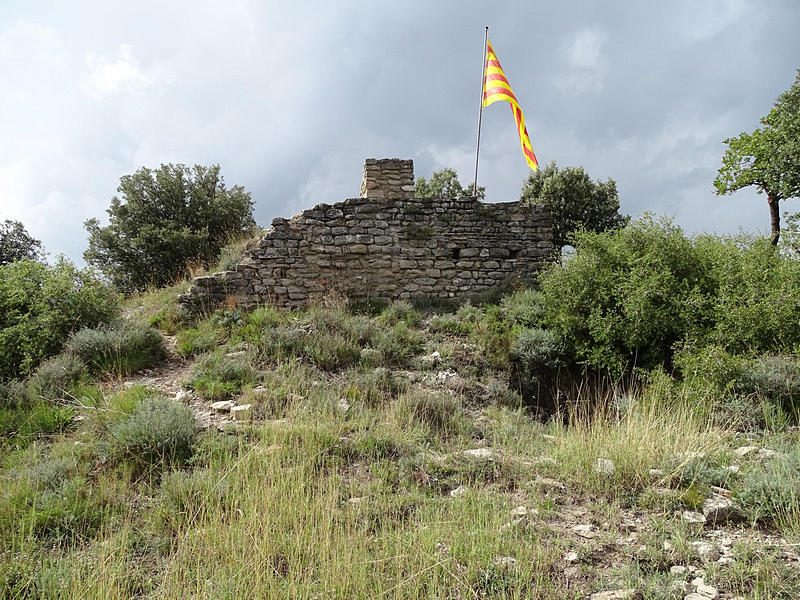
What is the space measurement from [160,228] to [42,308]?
8.80m

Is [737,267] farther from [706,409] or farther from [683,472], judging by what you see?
[683,472]

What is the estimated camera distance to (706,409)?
6.41 m

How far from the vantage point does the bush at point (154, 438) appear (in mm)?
5121

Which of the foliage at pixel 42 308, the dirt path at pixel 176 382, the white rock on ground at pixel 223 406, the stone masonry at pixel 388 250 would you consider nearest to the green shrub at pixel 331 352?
the white rock on ground at pixel 223 406

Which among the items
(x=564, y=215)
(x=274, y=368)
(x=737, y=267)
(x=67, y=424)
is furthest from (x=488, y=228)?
(x=564, y=215)

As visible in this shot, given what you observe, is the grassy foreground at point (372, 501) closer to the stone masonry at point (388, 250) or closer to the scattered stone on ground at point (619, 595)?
the scattered stone on ground at point (619, 595)

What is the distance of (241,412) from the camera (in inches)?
244

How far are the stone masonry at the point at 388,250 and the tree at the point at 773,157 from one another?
26.6 ft

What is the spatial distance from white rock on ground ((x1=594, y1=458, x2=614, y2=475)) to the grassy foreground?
19 mm

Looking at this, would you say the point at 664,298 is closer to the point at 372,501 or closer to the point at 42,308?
the point at 372,501

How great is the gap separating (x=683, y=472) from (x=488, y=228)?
298 inches

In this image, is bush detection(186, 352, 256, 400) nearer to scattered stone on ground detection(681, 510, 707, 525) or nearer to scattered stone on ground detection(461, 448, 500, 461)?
scattered stone on ground detection(461, 448, 500, 461)

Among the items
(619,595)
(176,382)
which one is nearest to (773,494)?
(619,595)

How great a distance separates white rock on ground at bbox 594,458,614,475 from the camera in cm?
462
